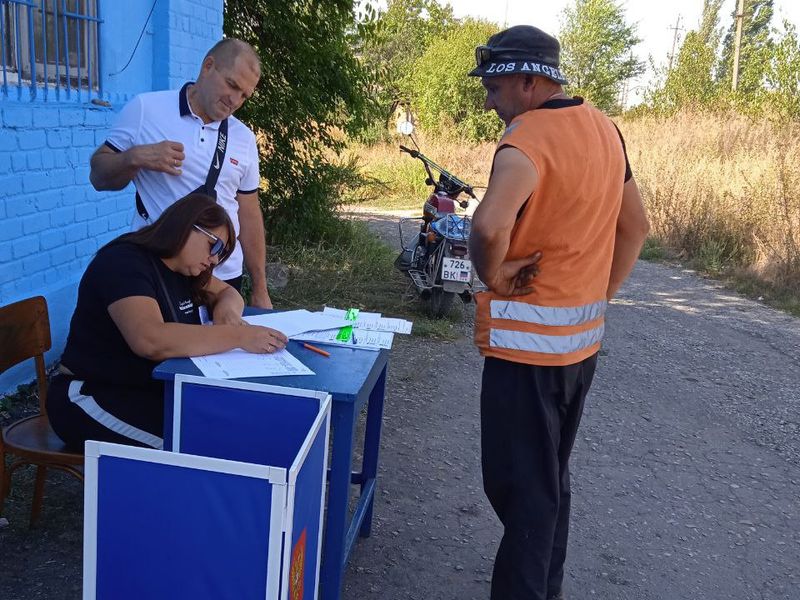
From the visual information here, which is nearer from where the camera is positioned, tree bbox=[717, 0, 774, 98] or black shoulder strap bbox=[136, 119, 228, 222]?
black shoulder strap bbox=[136, 119, 228, 222]

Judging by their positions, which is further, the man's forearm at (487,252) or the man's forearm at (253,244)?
the man's forearm at (253,244)

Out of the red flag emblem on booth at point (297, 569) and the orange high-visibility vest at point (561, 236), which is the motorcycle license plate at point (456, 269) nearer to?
the orange high-visibility vest at point (561, 236)

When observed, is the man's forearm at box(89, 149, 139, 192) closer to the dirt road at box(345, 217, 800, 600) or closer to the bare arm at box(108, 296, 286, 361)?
the bare arm at box(108, 296, 286, 361)

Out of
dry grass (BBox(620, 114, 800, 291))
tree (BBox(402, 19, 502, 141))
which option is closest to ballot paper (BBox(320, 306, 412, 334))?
dry grass (BBox(620, 114, 800, 291))

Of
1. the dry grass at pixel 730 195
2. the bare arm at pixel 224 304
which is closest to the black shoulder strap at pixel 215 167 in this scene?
the bare arm at pixel 224 304

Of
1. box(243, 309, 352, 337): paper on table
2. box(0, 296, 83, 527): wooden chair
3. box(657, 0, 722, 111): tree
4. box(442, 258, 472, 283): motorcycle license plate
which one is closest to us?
box(0, 296, 83, 527): wooden chair

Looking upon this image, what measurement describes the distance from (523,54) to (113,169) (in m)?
1.68

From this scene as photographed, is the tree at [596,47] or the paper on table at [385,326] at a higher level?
the tree at [596,47]

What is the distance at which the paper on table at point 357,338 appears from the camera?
9.01 ft

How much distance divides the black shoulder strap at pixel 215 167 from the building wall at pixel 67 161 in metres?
1.21

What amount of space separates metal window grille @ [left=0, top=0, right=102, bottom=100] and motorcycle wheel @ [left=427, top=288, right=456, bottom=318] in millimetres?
3145

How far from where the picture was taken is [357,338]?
2.83 meters

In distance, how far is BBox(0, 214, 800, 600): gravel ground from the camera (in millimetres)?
3111

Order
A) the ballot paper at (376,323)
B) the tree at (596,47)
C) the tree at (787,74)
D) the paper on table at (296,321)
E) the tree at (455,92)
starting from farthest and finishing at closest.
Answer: the tree at (596,47), the tree at (455,92), the tree at (787,74), the ballot paper at (376,323), the paper on table at (296,321)
